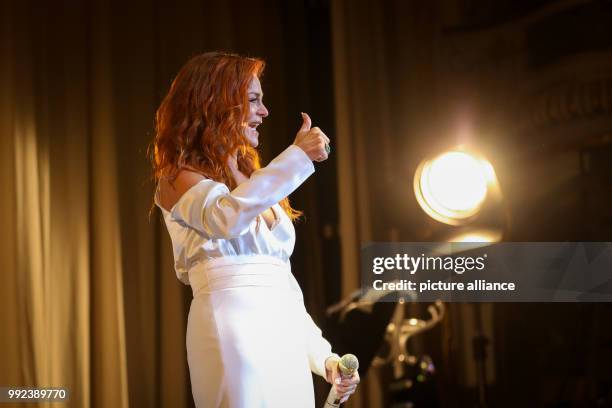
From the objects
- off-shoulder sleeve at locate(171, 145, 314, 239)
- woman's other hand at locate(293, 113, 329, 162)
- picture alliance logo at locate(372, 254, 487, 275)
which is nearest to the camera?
off-shoulder sleeve at locate(171, 145, 314, 239)

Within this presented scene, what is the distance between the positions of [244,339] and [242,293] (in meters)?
0.09

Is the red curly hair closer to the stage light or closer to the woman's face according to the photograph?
the woman's face

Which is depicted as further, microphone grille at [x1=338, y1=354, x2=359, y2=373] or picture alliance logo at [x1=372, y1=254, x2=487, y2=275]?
picture alliance logo at [x1=372, y1=254, x2=487, y2=275]

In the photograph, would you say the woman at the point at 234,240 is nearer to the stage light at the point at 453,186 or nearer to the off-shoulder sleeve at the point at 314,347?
the off-shoulder sleeve at the point at 314,347

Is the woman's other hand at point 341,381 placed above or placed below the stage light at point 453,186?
below

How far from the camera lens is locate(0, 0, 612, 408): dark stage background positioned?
92.4 inches

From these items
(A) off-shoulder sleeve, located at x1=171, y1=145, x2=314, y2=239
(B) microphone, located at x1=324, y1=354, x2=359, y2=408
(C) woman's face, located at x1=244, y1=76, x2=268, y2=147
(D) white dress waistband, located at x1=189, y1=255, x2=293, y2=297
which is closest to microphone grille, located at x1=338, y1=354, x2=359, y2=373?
(B) microphone, located at x1=324, y1=354, x2=359, y2=408

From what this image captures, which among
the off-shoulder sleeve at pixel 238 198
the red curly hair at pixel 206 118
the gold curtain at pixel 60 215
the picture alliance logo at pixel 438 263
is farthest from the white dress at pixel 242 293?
the picture alliance logo at pixel 438 263

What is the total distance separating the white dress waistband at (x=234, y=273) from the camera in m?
1.63

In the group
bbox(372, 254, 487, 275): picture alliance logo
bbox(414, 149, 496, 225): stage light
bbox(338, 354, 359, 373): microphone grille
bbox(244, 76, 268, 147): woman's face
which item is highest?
bbox(244, 76, 268, 147): woman's face

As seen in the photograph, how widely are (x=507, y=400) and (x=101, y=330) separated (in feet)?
4.20

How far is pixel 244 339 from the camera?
1.60m

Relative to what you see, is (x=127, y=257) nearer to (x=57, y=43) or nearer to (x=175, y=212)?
(x=57, y=43)

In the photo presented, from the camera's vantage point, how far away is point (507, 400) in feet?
8.91
